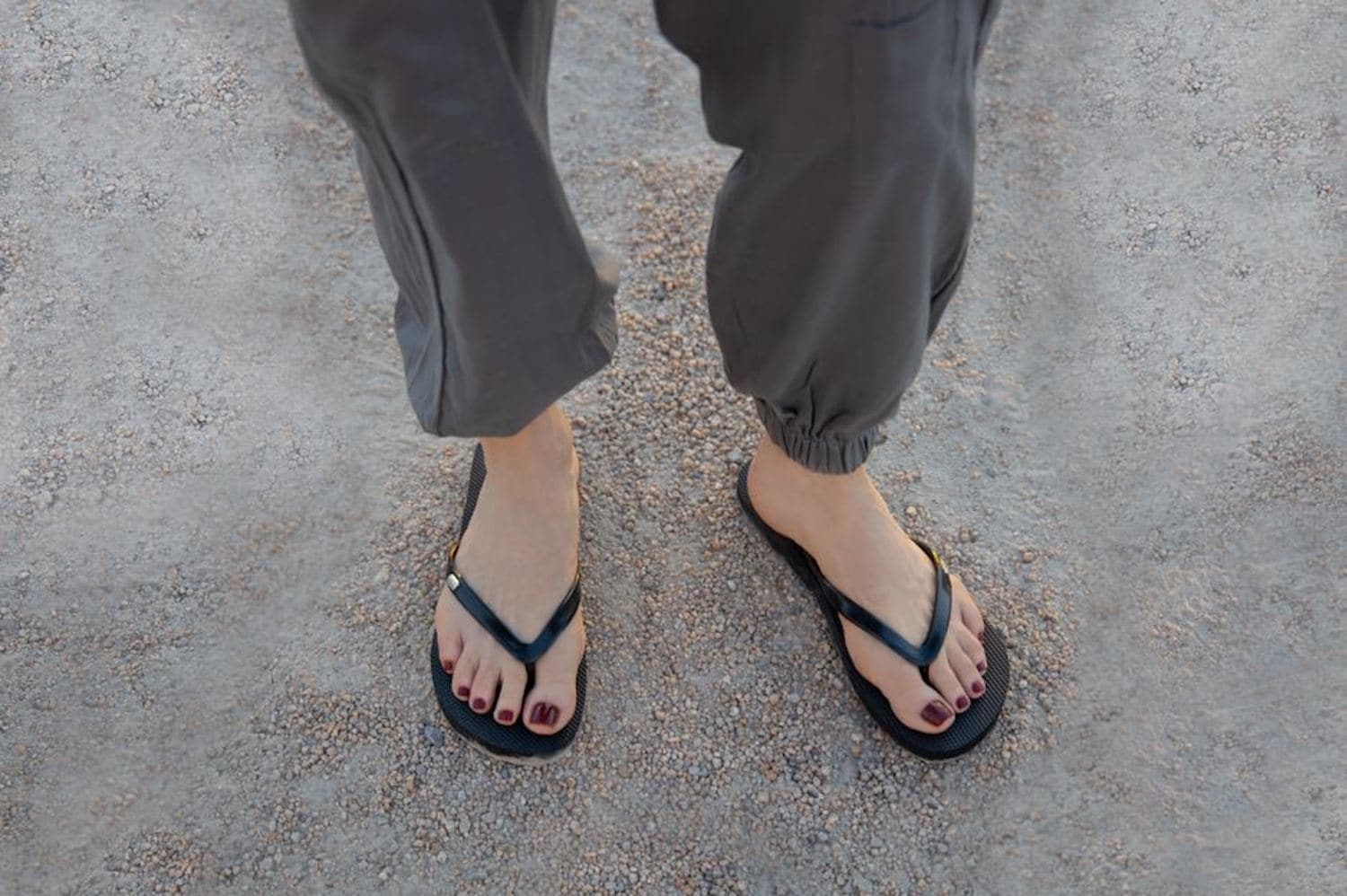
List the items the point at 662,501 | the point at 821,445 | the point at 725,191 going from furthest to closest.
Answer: the point at 662,501 < the point at 821,445 < the point at 725,191

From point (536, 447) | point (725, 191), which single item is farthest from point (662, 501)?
point (725, 191)

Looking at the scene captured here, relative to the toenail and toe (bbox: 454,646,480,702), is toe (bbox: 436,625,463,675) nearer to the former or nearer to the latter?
toe (bbox: 454,646,480,702)

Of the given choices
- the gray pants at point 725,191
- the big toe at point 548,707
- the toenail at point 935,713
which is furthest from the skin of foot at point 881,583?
the big toe at point 548,707

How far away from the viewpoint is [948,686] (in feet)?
4.40

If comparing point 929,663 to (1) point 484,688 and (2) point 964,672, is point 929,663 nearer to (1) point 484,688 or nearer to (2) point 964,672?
(2) point 964,672

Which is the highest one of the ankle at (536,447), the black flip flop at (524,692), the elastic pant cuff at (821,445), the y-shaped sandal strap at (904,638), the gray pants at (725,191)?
the gray pants at (725,191)

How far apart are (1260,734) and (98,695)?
1.30 m

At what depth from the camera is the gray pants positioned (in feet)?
2.52

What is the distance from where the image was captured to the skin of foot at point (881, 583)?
52.4 inches

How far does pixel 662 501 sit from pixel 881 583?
0.31 metres

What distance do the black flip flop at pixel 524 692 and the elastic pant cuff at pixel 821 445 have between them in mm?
304

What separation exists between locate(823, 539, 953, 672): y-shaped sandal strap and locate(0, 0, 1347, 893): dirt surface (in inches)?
3.3

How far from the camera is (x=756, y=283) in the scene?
1055 mm

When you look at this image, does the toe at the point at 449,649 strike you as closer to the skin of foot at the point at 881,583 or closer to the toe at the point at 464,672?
the toe at the point at 464,672
